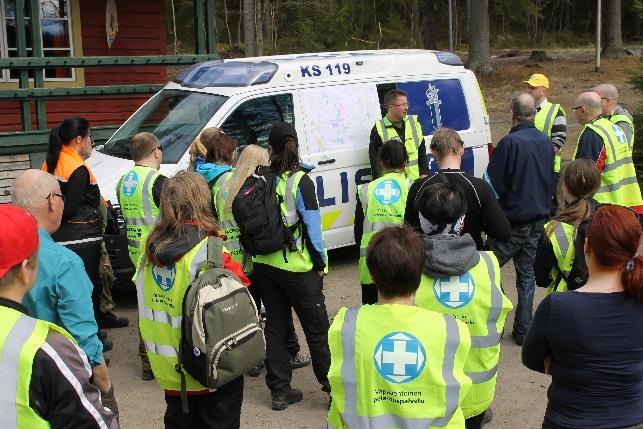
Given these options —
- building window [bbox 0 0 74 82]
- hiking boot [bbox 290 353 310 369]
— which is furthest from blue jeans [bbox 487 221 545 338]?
building window [bbox 0 0 74 82]

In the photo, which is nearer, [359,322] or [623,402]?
[359,322]

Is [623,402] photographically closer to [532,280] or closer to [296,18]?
[532,280]

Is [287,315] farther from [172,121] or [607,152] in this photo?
[172,121]

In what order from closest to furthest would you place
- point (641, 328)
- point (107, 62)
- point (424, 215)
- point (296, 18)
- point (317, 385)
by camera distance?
point (641, 328) → point (424, 215) → point (317, 385) → point (107, 62) → point (296, 18)

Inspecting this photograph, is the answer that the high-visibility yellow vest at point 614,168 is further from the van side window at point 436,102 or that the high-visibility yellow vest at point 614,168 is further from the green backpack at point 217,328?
the green backpack at point 217,328

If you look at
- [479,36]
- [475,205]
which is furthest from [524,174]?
[479,36]

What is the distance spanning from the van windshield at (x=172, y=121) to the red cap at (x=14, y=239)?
5.13 m

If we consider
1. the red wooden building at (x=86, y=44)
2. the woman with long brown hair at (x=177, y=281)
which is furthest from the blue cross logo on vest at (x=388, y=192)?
the red wooden building at (x=86, y=44)

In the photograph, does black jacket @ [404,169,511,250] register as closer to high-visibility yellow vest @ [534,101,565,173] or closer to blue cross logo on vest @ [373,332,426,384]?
blue cross logo on vest @ [373,332,426,384]

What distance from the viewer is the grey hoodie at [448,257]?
3682 mm

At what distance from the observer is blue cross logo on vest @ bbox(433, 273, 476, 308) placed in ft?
12.3

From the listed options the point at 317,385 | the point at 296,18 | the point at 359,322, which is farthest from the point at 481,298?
the point at 296,18

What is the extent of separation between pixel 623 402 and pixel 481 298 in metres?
0.81

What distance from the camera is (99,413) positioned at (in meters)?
2.65
